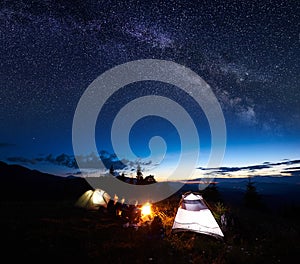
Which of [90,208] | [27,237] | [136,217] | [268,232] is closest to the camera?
[27,237]

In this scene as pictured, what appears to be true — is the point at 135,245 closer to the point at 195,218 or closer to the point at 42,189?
the point at 195,218

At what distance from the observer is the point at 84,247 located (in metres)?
8.34

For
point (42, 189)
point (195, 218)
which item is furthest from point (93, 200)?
point (42, 189)

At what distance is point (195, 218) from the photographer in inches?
417

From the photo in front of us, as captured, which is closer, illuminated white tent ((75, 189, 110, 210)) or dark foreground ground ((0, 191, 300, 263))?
dark foreground ground ((0, 191, 300, 263))

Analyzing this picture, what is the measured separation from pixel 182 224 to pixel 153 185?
102 feet

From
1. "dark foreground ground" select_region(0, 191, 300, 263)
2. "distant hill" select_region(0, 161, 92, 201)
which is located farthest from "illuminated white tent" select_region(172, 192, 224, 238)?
"distant hill" select_region(0, 161, 92, 201)

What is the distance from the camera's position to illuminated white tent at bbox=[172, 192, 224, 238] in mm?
10180

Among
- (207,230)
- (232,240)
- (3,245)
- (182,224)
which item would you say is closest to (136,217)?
(182,224)

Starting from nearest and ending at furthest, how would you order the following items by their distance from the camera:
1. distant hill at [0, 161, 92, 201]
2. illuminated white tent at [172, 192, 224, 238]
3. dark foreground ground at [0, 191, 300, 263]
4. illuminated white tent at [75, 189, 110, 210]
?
dark foreground ground at [0, 191, 300, 263] < illuminated white tent at [172, 192, 224, 238] < illuminated white tent at [75, 189, 110, 210] < distant hill at [0, 161, 92, 201]

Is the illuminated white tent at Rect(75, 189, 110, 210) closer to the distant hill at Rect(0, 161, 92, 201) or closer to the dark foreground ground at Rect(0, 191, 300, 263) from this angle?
the dark foreground ground at Rect(0, 191, 300, 263)

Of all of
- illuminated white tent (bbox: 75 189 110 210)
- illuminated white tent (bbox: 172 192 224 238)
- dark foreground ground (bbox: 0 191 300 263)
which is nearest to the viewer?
dark foreground ground (bbox: 0 191 300 263)

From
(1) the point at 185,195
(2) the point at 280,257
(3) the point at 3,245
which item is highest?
(1) the point at 185,195

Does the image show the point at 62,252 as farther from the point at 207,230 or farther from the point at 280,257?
the point at 280,257
